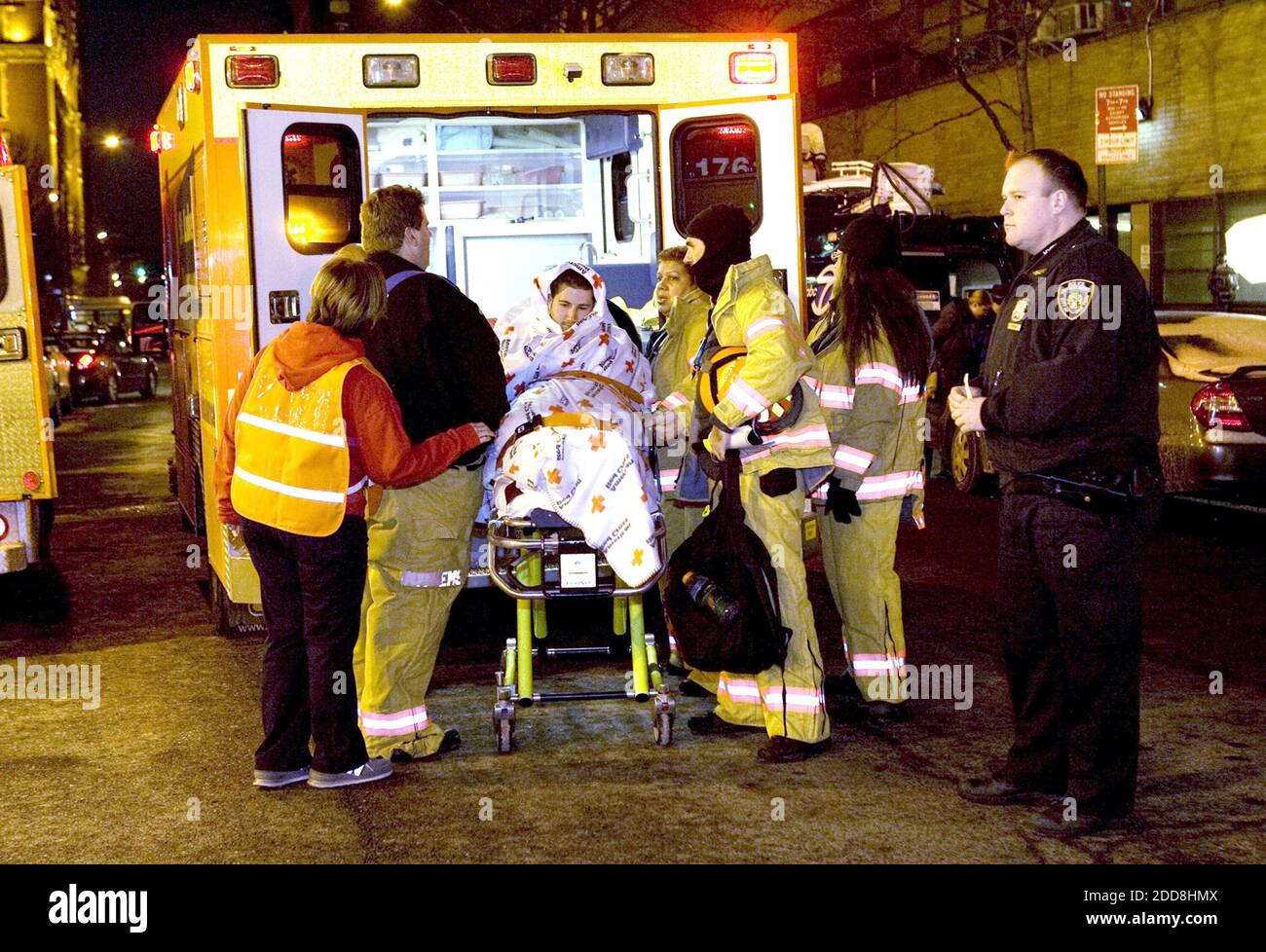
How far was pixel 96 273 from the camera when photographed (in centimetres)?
11519

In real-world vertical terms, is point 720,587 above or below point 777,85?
below

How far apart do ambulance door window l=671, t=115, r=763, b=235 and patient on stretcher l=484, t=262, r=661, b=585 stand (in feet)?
5.58

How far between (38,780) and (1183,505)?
8903mm

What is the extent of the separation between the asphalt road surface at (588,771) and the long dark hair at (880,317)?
1458mm

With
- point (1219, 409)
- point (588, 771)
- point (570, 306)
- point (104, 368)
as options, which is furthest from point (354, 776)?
point (104, 368)

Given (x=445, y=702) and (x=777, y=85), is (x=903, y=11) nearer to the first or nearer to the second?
(x=777, y=85)

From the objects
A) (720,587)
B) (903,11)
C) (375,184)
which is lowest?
(720,587)

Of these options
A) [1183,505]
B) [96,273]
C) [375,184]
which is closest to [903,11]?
[1183,505]

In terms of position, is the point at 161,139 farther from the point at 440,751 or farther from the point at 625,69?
the point at 440,751

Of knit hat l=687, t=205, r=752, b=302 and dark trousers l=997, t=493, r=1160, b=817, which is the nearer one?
dark trousers l=997, t=493, r=1160, b=817

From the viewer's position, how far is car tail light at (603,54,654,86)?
7.45 meters

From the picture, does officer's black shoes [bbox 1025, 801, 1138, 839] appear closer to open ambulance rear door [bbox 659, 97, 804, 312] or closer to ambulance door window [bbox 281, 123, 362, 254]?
open ambulance rear door [bbox 659, 97, 804, 312]

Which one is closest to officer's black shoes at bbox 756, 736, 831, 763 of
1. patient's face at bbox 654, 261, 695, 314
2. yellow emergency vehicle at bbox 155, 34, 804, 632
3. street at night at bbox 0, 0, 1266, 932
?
street at night at bbox 0, 0, 1266, 932

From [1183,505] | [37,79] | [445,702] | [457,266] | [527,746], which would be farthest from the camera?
[37,79]
